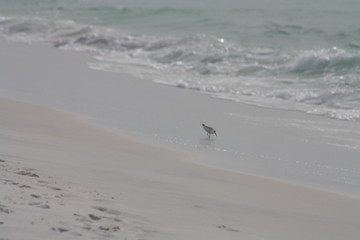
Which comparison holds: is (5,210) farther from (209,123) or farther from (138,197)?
(209,123)

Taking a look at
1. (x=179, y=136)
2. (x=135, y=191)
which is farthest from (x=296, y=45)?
(x=135, y=191)

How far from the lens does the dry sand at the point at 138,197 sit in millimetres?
4164

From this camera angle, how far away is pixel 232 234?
4.50 metres

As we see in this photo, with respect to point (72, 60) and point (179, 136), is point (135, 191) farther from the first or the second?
point (72, 60)

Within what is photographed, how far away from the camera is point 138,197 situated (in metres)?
5.04

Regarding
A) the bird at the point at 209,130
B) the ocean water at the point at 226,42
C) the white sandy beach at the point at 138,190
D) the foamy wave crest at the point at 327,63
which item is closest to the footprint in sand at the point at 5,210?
the white sandy beach at the point at 138,190

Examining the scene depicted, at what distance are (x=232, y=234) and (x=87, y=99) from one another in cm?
614

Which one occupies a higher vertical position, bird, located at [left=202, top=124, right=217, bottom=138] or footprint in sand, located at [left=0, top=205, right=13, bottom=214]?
bird, located at [left=202, top=124, right=217, bottom=138]

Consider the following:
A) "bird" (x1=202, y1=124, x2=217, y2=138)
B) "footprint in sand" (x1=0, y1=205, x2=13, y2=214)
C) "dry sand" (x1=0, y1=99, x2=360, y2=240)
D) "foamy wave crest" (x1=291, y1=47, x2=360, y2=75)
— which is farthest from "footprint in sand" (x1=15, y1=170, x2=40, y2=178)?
"foamy wave crest" (x1=291, y1=47, x2=360, y2=75)

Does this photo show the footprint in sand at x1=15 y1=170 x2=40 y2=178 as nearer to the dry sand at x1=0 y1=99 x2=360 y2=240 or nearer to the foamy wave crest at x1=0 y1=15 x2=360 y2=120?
the dry sand at x1=0 y1=99 x2=360 y2=240

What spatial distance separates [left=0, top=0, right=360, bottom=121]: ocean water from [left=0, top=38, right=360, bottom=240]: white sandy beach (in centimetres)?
323

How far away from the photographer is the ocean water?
488 inches

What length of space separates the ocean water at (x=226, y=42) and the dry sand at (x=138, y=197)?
416cm

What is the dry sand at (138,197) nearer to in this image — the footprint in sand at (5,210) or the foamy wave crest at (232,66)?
the footprint in sand at (5,210)
